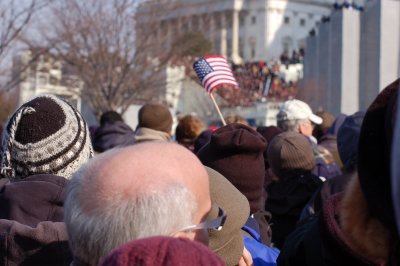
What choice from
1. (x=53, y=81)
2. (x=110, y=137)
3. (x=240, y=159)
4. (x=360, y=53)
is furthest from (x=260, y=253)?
(x=53, y=81)

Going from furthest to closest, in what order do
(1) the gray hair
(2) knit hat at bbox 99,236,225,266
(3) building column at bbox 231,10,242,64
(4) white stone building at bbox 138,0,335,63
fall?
1. (4) white stone building at bbox 138,0,335,63
2. (3) building column at bbox 231,10,242,64
3. (1) the gray hair
4. (2) knit hat at bbox 99,236,225,266

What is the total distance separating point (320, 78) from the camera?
33000 millimetres

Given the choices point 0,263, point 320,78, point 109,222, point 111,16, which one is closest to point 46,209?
point 0,263

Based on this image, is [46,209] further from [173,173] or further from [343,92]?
[343,92]

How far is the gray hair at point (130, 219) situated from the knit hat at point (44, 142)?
1.05 m

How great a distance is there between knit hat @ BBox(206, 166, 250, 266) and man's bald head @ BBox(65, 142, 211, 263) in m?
0.49

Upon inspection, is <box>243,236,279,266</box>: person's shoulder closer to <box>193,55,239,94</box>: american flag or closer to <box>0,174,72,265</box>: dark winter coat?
<box>0,174,72,265</box>: dark winter coat

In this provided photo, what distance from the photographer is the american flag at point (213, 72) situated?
721 cm

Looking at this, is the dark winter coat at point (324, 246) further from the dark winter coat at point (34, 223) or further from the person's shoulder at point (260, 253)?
the dark winter coat at point (34, 223)

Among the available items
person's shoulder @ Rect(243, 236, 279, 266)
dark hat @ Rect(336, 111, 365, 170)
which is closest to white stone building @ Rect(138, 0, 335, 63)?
dark hat @ Rect(336, 111, 365, 170)

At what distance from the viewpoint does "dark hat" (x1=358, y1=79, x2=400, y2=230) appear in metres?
1.69

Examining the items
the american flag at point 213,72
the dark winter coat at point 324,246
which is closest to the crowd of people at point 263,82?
the american flag at point 213,72

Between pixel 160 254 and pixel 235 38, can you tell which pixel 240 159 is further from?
pixel 235 38

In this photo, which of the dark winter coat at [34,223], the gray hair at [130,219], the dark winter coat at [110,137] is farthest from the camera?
the dark winter coat at [110,137]
